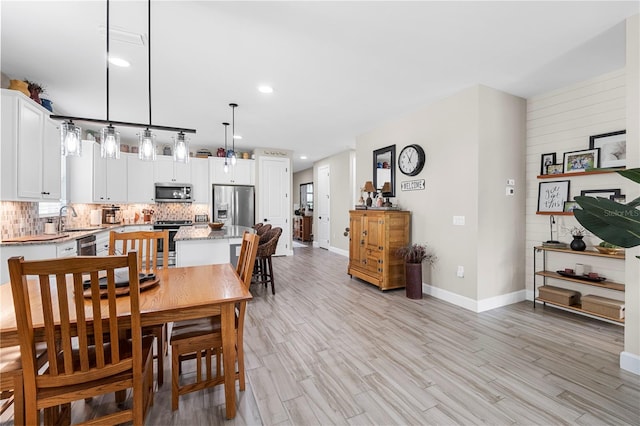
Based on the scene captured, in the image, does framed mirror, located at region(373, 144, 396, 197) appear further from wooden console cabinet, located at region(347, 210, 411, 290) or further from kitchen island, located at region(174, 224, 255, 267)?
kitchen island, located at region(174, 224, 255, 267)

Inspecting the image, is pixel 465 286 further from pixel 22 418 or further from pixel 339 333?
pixel 22 418

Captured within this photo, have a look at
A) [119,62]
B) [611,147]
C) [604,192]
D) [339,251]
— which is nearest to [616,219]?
[604,192]

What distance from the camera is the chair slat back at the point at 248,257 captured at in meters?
1.98

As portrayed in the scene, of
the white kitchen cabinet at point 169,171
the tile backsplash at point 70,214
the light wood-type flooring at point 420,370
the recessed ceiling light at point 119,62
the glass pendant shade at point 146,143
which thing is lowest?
the light wood-type flooring at point 420,370

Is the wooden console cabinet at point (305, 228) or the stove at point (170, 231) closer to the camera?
the stove at point (170, 231)

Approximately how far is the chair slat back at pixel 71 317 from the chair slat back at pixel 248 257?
0.75 metres

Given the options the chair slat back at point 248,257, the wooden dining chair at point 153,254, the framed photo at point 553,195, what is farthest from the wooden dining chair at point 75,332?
the framed photo at point 553,195

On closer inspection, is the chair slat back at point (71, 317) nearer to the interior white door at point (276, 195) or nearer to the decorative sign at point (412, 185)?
the decorative sign at point (412, 185)

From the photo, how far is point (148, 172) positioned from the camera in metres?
5.92

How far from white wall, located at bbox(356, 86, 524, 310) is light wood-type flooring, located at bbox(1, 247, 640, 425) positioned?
0.40 m

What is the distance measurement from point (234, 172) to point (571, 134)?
6.03 m

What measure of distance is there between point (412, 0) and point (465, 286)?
311 centimetres

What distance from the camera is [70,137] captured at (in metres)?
1.88

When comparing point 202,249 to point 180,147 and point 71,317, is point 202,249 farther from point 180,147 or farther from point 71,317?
point 71,317
